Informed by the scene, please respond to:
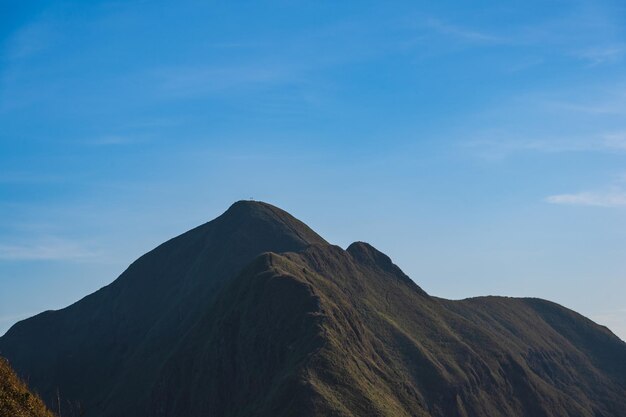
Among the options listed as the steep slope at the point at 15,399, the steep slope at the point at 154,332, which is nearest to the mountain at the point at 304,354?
the steep slope at the point at 154,332

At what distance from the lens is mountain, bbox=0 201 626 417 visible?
390ft

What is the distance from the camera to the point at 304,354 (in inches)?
4638

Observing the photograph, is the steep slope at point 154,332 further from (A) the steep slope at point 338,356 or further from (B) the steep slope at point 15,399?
(B) the steep slope at point 15,399

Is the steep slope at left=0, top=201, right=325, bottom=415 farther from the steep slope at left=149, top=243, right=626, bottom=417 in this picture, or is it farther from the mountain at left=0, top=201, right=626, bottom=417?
the steep slope at left=149, top=243, right=626, bottom=417

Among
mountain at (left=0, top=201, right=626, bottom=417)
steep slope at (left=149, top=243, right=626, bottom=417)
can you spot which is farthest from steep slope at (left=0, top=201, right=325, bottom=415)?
steep slope at (left=149, top=243, right=626, bottom=417)

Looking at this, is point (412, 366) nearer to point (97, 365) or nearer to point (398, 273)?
point (398, 273)

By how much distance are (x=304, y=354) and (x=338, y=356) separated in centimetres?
520

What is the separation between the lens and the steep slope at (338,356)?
113562 millimetres

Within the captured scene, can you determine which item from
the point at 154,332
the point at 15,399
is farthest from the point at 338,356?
the point at 15,399

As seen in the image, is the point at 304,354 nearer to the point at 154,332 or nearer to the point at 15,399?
the point at 154,332

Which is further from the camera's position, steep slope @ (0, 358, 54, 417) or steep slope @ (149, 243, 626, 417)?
steep slope @ (149, 243, 626, 417)

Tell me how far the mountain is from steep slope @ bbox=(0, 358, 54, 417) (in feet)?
243

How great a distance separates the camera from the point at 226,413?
126000 millimetres

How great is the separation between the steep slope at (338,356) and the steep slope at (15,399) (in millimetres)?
73701
